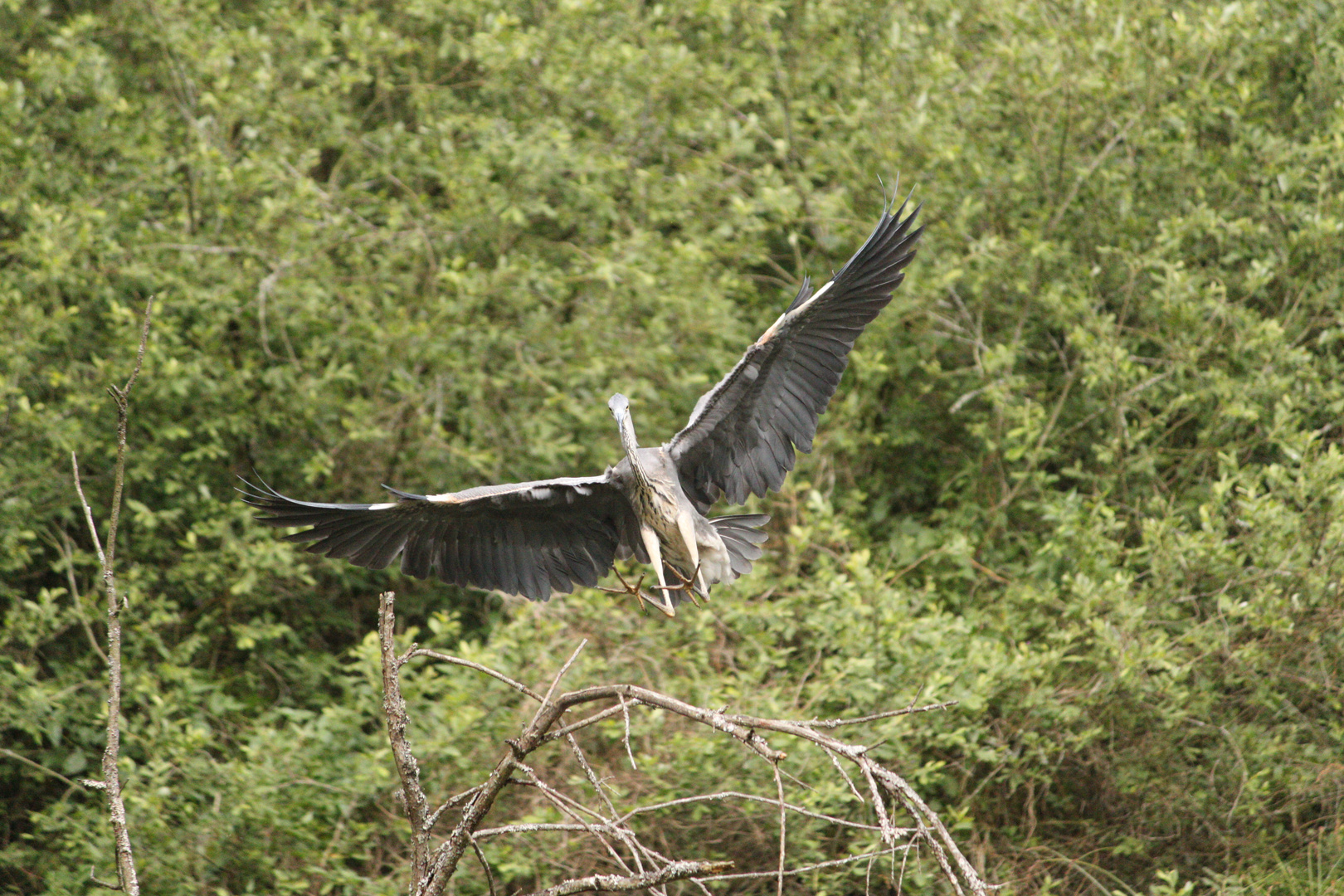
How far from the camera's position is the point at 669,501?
4137mm

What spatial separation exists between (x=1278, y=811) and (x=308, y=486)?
179 inches

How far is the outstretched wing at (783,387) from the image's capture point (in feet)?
13.6

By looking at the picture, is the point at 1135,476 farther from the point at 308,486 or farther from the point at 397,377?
the point at 308,486

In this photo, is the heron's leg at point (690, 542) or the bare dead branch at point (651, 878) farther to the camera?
the heron's leg at point (690, 542)

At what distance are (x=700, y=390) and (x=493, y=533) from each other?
6.28 ft

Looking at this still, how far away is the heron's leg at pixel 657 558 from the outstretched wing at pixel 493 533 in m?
0.19

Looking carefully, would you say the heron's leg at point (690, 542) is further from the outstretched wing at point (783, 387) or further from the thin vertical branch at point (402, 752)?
the thin vertical branch at point (402, 752)

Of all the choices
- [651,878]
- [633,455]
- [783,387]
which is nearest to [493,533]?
[633,455]

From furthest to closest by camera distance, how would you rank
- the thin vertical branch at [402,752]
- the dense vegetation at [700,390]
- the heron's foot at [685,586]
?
the dense vegetation at [700,390]
the heron's foot at [685,586]
the thin vertical branch at [402,752]

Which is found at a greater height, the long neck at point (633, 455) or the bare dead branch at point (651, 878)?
the long neck at point (633, 455)

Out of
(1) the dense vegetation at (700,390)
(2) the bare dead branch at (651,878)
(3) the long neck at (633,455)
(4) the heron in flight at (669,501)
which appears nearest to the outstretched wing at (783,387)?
(4) the heron in flight at (669,501)

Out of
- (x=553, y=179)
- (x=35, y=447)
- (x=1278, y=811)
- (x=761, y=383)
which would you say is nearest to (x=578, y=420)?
(x=553, y=179)

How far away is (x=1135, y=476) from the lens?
18.6ft

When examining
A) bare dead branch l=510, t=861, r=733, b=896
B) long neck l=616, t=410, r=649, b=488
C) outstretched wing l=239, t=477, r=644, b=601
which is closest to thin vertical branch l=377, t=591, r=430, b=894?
bare dead branch l=510, t=861, r=733, b=896
